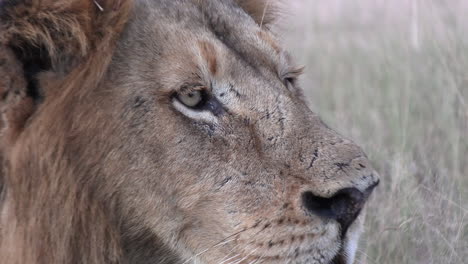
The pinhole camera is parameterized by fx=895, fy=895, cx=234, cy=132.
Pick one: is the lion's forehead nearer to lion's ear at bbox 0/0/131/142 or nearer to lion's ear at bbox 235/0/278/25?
lion's ear at bbox 0/0/131/142

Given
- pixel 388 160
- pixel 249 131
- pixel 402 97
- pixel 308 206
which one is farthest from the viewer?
pixel 402 97

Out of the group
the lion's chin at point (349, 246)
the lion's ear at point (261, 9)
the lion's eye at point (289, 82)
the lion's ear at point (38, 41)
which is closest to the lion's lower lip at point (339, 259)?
the lion's chin at point (349, 246)

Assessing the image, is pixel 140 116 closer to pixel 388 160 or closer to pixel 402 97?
pixel 388 160

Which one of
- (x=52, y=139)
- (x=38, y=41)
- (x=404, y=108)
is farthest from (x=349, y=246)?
(x=404, y=108)

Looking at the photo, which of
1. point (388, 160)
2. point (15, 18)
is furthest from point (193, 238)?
point (388, 160)

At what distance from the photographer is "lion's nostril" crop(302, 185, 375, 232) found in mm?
2621

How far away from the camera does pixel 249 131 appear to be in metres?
2.85

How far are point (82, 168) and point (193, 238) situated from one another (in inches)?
15.9

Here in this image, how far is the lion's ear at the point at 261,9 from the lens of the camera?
142 inches

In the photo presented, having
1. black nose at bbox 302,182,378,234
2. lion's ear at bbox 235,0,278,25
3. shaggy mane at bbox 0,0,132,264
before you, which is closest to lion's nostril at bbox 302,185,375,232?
black nose at bbox 302,182,378,234

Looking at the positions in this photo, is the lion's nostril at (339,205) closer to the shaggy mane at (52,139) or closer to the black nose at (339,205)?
the black nose at (339,205)

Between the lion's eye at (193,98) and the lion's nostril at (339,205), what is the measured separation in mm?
478

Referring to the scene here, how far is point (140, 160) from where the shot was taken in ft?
9.05

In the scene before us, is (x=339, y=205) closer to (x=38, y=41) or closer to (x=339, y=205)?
(x=339, y=205)
